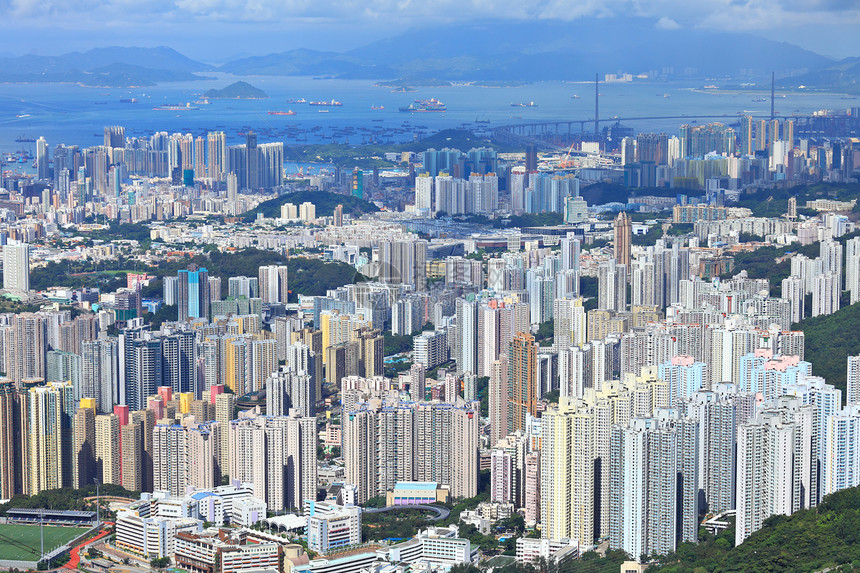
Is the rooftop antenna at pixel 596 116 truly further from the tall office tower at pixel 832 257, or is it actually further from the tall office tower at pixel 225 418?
the tall office tower at pixel 225 418

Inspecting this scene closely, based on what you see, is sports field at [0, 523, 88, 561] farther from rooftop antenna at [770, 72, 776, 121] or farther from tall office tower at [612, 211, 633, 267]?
rooftop antenna at [770, 72, 776, 121]

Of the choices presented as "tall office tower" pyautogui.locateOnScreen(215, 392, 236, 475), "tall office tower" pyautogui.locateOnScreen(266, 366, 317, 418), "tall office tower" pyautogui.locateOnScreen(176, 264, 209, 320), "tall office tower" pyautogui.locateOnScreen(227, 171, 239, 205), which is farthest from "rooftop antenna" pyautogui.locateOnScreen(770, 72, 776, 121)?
"tall office tower" pyautogui.locateOnScreen(215, 392, 236, 475)

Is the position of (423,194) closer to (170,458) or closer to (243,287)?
(243,287)

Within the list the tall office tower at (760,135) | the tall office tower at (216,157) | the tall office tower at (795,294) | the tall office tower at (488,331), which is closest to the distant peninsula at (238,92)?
the tall office tower at (216,157)

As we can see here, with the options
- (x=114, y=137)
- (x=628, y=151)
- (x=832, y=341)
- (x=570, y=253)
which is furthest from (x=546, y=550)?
(x=114, y=137)

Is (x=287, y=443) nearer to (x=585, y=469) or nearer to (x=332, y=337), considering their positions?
(x=585, y=469)

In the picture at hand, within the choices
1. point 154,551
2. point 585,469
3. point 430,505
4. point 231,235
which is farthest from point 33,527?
point 231,235
